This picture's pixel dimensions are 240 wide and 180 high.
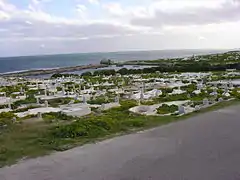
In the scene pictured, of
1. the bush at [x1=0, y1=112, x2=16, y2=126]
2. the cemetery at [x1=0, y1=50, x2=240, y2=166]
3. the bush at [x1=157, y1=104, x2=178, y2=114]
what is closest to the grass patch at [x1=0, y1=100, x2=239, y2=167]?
the cemetery at [x1=0, y1=50, x2=240, y2=166]

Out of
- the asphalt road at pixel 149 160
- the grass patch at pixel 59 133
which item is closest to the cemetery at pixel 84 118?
the grass patch at pixel 59 133

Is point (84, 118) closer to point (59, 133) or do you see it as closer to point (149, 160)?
point (59, 133)

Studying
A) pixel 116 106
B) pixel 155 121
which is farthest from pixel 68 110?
pixel 155 121

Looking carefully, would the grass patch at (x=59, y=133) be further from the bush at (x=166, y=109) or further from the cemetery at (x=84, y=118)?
the bush at (x=166, y=109)

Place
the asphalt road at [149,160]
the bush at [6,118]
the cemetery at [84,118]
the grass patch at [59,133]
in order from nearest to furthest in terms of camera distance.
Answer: the asphalt road at [149,160]
the grass patch at [59,133]
the cemetery at [84,118]
the bush at [6,118]

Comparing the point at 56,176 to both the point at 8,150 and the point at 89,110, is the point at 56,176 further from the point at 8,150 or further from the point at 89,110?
the point at 89,110

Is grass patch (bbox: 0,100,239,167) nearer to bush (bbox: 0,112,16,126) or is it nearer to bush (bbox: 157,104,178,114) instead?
bush (bbox: 0,112,16,126)
